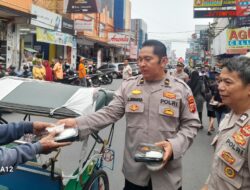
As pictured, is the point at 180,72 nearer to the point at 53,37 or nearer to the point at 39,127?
the point at 39,127

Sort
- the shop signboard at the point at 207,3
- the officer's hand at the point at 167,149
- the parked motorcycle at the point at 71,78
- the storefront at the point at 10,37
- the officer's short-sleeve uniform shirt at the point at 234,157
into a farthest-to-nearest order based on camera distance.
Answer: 1. the shop signboard at the point at 207,3
2. the storefront at the point at 10,37
3. the parked motorcycle at the point at 71,78
4. the officer's hand at the point at 167,149
5. the officer's short-sleeve uniform shirt at the point at 234,157

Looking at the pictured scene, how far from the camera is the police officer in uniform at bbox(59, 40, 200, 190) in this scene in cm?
273

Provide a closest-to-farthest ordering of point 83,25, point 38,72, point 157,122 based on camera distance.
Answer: point 157,122
point 38,72
point 83,25

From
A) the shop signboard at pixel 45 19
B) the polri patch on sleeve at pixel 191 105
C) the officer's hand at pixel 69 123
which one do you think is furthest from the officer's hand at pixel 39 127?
the shop signboard at pixel 45 19

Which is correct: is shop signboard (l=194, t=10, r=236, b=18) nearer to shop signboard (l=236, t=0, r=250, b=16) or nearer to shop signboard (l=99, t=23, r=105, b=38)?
shop signboard (l=236, t=0, r=250, b=16)

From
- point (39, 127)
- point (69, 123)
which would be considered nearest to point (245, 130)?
point (69, 123)

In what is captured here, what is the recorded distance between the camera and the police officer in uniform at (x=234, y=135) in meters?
2.04

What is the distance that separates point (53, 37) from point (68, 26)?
11.0 feet

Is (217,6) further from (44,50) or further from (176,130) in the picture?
(176,130)

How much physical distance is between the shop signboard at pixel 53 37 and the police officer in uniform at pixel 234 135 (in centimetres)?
1888

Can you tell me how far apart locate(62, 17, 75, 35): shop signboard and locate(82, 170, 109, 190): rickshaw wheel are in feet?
70.6

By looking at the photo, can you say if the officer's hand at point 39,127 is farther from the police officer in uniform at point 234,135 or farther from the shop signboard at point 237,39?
the shop signboard at point 237,39

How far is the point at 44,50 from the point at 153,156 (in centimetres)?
2712

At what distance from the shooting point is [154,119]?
2.74 meters
